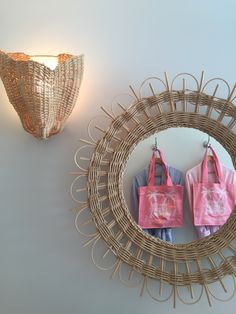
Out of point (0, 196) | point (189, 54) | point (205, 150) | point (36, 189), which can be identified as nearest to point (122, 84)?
point (189, 54)

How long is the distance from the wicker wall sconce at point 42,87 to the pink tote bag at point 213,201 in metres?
0.47

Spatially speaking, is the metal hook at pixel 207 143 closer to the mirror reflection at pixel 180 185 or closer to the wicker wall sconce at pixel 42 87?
the mirror reflection at pixel 180 185

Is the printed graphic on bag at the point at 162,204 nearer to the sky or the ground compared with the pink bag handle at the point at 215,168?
nearer to the ground

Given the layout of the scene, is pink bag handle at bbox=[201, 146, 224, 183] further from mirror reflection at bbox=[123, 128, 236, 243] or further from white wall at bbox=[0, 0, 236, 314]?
white wall at bbox=[0, 0, 236, 314]

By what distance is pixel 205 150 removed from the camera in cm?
103

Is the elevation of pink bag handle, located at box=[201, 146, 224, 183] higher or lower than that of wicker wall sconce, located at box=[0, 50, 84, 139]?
lower

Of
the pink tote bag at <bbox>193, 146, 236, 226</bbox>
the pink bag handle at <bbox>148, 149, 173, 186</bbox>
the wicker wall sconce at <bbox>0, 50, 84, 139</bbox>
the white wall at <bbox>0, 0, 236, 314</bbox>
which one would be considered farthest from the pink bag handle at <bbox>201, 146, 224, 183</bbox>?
the wicker wall sconce at <bbox>0, 50, 84, 139</bbox>

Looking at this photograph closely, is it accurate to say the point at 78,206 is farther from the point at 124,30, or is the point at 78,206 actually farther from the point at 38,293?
the point at 124,30

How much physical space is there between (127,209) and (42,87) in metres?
0.43

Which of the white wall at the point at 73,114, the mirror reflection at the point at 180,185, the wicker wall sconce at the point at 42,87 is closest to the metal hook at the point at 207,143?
the mirror reflection at the point at 180,185

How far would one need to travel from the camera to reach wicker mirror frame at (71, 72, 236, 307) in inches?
39.3

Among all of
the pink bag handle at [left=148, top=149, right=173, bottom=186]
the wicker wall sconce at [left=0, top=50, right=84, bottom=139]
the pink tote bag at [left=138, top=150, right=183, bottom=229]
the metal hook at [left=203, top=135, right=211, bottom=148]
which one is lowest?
the pink tote bag at [left=138, top=150, right=183, bottom=229]

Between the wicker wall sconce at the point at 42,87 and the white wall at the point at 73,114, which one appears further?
the white wall at the point at 73,114

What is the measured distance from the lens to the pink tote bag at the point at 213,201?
997 millimetres
